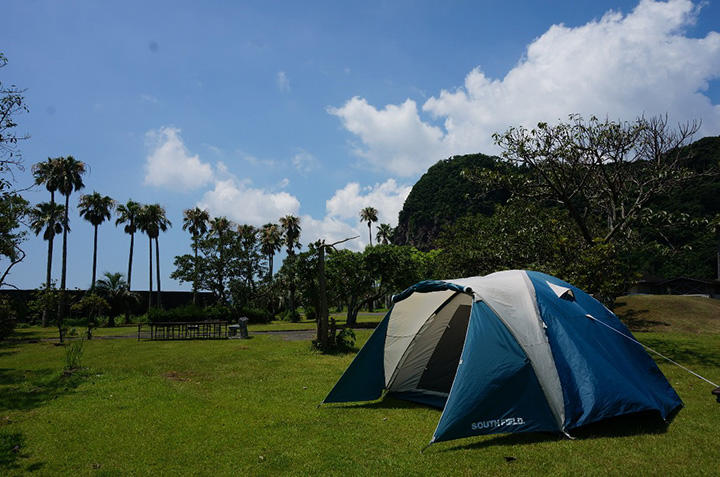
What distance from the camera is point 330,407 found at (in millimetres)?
7906

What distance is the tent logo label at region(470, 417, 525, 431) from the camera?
5840 millimetres

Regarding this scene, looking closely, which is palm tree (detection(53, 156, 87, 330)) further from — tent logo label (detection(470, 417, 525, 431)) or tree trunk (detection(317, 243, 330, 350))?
tent logo label (detection(470, 417, 525, 431))

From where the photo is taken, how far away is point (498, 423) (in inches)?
234

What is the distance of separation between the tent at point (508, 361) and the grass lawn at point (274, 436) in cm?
29

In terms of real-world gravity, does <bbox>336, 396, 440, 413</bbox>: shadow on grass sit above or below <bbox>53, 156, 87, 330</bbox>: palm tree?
below

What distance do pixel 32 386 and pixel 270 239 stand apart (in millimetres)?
46219

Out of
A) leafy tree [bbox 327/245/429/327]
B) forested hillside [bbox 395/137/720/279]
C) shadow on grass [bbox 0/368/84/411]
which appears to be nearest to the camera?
shadow on grass [bbox 0/368/84/411]

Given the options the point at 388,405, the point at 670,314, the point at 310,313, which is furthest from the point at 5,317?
the point at 670,314

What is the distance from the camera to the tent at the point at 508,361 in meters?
6.01

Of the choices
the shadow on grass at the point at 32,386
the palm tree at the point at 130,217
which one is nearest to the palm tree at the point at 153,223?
the palm tree at the point at 130,217

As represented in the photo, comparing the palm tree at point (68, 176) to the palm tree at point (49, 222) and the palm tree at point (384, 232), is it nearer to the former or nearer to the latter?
the palm tree at point (49, 222)

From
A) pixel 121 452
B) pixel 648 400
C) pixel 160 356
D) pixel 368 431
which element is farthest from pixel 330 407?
pixel 160 356

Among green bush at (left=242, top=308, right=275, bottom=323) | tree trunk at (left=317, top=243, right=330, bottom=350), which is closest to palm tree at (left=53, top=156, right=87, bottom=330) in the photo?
green bush at (left=242, top=308, right=275, bottom=323)

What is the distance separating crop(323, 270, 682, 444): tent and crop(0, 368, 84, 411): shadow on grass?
6093 mm
